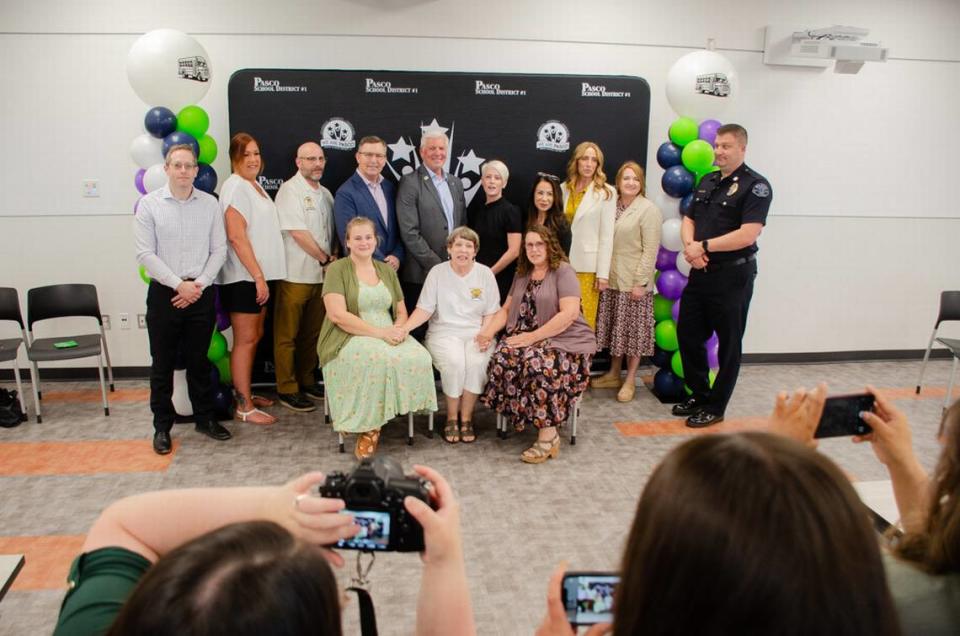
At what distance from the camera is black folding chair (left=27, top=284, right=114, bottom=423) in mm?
4141

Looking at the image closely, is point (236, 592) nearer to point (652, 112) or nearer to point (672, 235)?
point (672, 235)

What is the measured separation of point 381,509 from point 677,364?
4052 millimetres

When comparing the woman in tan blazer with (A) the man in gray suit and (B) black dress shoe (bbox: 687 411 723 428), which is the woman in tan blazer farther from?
(A) the man in gray suit

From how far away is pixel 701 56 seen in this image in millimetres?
4211

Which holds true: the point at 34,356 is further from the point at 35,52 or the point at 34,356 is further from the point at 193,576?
the point at 193,576

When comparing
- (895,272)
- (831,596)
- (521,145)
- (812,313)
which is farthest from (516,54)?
(831,596)

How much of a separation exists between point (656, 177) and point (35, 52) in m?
4.38

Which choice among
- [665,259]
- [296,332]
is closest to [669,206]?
[665,259]

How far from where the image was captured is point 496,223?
4.43 metres

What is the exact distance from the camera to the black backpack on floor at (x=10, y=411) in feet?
13.5

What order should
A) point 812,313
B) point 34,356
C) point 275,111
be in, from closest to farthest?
point 34,356 < point 275,111 < point 812,313

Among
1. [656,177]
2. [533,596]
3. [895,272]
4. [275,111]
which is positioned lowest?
[533,596]

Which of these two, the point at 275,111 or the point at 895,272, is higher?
the point at 275,111

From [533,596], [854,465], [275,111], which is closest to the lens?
[533,596]
